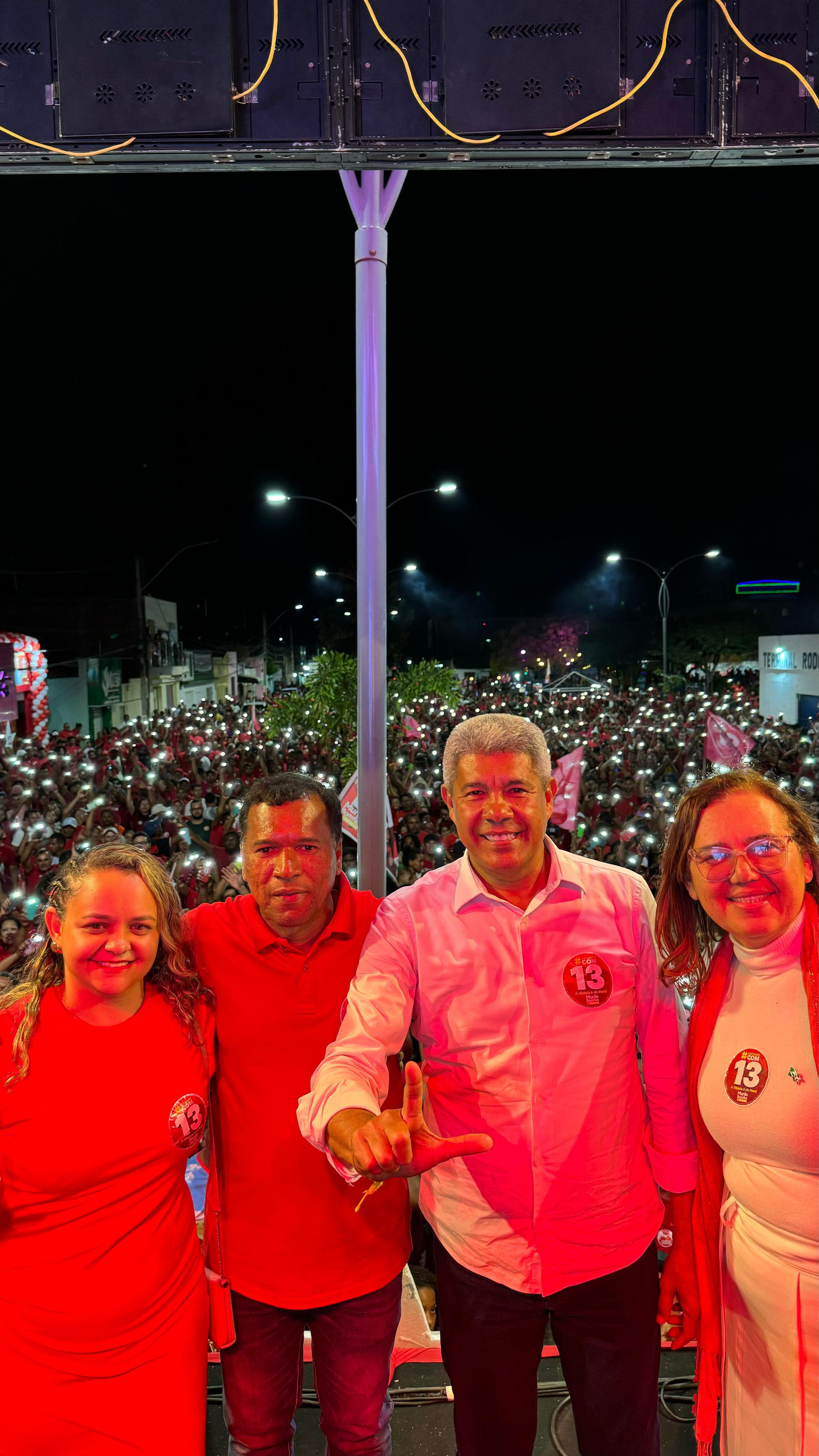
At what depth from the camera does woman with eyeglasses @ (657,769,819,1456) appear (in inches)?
82.7

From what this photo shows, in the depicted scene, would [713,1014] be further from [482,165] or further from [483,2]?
[483,2]

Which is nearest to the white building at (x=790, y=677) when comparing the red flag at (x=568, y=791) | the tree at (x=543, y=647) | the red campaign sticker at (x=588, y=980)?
the red flag at (x=568, y=791)

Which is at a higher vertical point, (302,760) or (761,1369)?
(302,760)

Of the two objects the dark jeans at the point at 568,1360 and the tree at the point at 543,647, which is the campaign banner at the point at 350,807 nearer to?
the dark jeans at the point at 568,1360

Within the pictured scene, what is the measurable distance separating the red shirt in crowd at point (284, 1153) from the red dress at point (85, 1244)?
19 cm

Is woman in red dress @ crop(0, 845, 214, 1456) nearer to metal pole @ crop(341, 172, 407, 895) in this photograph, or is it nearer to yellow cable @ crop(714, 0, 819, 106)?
metal pole @ crop(341, 172, 407, 895)

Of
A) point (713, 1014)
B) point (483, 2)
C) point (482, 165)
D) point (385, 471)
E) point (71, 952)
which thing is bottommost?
point (713, 1014)

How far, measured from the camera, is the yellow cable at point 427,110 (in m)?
2.97

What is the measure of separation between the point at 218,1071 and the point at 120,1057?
1.03 ft

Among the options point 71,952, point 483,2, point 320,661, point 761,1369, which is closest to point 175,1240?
point 71,952

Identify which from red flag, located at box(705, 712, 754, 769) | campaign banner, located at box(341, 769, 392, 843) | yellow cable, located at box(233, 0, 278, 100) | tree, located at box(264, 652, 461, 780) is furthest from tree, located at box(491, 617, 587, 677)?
yellow cable, located at box(233, 0, 278, 100)

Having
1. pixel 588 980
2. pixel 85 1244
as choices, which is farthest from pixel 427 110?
pixel 85 1244

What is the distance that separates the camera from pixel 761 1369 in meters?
2.20

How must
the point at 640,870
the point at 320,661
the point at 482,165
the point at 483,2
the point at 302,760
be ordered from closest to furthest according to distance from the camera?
the point at 483,2 < the point at 482,165 < the point at 640,870 < the point at 320,661 < the point at 302,760
